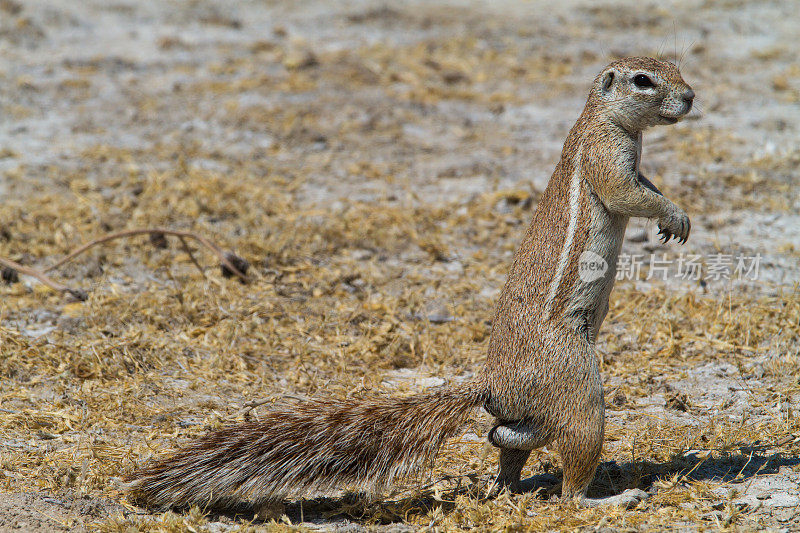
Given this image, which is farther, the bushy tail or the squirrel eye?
the squirrel eye

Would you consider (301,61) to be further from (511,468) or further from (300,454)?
(300,454)

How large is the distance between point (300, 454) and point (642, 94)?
183 centimetres

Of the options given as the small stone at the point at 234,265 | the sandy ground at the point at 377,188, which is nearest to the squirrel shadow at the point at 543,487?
the sandy ground at the point at 377,188

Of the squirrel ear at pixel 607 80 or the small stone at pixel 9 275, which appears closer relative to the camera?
the squirrel ear at pixel 607 80

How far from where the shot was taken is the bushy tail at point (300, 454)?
2.88m

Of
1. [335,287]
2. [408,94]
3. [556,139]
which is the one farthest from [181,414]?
[408,94]

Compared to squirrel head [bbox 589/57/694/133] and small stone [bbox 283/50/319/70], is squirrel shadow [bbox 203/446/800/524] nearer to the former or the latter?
squirrel head [bbox 589/57/694/133]

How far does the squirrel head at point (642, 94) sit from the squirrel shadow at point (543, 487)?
1.37 meters

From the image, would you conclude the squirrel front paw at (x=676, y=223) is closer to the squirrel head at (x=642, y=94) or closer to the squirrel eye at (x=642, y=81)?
the squirrel head at (x=642, y=94)

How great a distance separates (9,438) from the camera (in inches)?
139

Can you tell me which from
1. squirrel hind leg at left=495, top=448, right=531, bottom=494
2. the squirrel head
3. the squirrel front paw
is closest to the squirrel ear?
the squirrel head

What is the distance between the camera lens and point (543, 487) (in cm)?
334

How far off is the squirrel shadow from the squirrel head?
1372 mm

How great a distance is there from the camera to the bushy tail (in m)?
2.88
